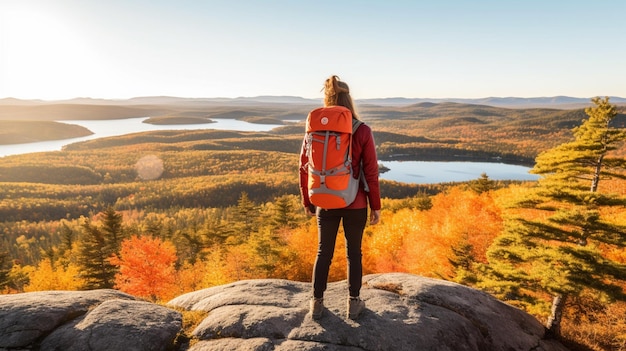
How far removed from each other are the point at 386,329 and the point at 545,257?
30.4ft

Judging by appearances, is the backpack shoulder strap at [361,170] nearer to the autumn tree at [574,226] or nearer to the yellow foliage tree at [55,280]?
the autumn tree at [574,226]

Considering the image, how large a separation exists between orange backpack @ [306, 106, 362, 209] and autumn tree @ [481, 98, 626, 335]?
938cm

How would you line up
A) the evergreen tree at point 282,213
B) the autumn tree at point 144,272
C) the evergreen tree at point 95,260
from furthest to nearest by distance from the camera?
the autumn tree at point 144,272
the evergreen tree at point 282,213
the evergreen tree at point 95,260

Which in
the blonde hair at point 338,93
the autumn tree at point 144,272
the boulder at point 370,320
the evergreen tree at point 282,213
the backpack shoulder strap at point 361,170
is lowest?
the autumn tree at point 144,272

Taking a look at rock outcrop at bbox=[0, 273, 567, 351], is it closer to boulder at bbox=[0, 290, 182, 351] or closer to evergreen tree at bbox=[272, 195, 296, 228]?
boulder at bbox=[0, 290, 182, 351]

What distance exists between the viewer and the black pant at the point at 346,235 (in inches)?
216

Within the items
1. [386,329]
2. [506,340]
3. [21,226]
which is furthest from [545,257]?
[21,226]

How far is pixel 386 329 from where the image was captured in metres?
5.94

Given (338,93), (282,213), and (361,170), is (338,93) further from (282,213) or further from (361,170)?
(282,213)

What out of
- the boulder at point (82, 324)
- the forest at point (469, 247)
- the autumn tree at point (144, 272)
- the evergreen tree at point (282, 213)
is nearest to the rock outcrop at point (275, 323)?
the boulder at point (82, 324)

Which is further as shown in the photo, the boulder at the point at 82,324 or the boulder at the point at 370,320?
the boulder at the point at 370,320

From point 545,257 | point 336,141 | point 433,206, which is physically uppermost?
point 336,141

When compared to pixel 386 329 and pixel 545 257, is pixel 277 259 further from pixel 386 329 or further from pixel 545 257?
pixel 386 329

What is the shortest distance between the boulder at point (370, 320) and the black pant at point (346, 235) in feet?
2.79
